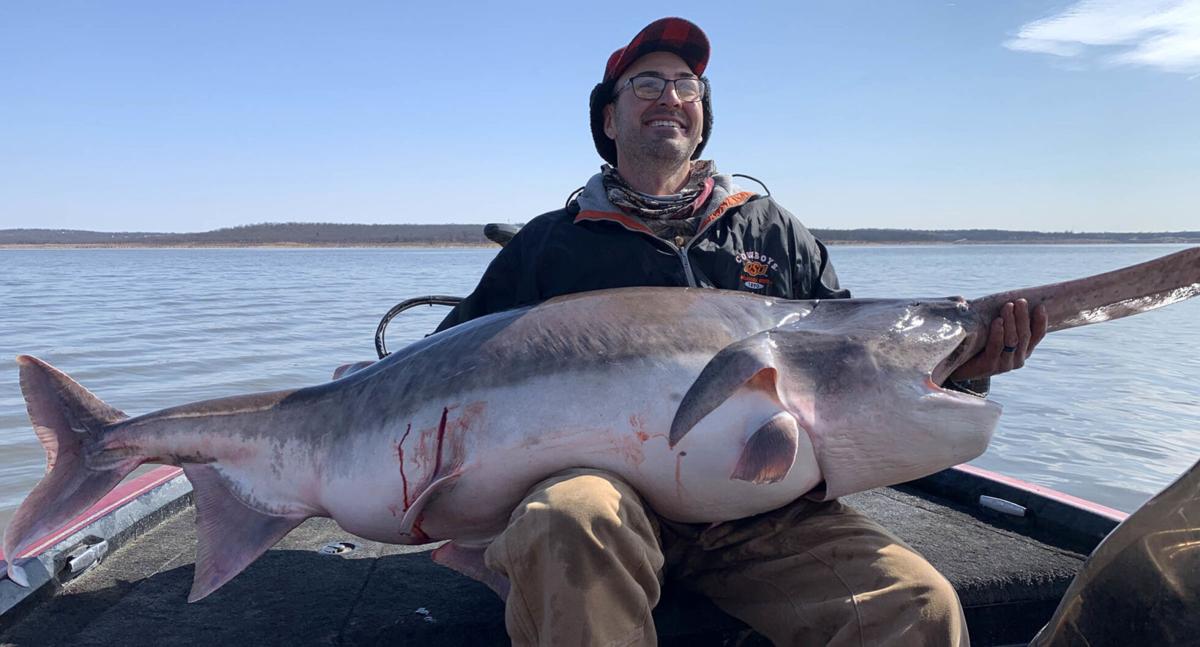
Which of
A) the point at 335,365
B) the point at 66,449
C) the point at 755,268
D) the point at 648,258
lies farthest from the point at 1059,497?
the point at 335,365

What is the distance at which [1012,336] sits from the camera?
2.84 m

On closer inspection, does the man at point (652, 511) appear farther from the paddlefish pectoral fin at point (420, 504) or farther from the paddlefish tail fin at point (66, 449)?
the paddlefish tail fin at point (66, 449)

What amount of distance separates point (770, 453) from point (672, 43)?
2.35m

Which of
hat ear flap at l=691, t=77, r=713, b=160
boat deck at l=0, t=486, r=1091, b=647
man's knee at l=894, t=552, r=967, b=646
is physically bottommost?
boat deck at l=0, t=486, r=1091, b=647

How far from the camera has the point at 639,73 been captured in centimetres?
405

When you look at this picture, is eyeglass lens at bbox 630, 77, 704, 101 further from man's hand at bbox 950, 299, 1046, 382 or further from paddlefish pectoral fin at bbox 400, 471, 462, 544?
paddlefish pectoral fin at bbox 400, 471, 462, 544

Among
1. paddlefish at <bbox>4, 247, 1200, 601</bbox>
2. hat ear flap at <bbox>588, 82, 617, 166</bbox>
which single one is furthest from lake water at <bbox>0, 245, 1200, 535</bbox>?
hat ear flap at <bbox>588, 82, 617, 166</bbox>

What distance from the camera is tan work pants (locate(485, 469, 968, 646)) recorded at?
7.30 ft

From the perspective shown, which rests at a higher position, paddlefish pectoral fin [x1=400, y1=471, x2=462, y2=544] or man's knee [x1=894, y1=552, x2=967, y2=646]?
paddlefish pectoral fin [x1=400, y1=471, x2=462, y2=544]

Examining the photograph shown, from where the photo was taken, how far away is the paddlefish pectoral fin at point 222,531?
116 inches

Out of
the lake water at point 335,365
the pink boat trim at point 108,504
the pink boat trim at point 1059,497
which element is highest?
the pink boat trim at point 108,504

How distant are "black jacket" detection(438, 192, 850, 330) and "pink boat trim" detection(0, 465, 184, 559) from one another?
165 centimetres

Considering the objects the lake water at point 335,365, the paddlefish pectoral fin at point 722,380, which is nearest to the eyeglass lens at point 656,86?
the paddlefish pectoral fin at point 722,380

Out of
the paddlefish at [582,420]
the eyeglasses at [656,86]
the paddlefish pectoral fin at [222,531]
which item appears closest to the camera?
the paddlefish at [582,420]
